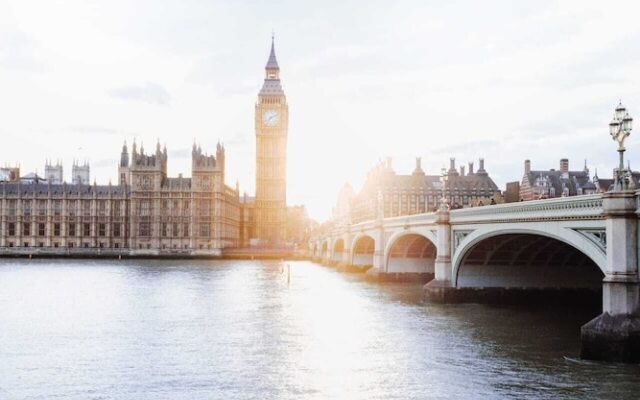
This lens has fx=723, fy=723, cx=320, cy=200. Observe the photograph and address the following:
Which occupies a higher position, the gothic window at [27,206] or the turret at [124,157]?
the turret at [124,157]

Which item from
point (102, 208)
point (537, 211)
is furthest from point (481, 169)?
point (537, 211)

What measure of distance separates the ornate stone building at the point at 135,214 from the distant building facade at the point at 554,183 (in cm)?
5511

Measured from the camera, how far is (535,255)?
39.4 metres

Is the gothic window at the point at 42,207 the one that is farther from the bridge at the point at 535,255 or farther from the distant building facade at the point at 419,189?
Result: the bridge at the point at 535,255

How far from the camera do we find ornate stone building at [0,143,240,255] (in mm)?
126938

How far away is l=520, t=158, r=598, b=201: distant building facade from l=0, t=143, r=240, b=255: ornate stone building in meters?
55.1

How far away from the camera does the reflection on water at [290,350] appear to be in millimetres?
→ 20266

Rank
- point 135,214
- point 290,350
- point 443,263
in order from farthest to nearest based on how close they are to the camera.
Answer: point 135,214
point 443,263
point 290,350

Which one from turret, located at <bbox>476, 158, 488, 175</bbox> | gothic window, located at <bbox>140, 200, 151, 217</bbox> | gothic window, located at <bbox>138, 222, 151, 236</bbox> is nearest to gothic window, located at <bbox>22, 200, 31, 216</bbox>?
gothic window, located at <bbox>140, 200, 151, 217</bbox>

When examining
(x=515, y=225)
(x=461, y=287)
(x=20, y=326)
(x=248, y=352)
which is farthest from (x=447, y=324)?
(x=20, y=326)

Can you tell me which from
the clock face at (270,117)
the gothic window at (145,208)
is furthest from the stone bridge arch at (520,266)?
the clock face at (270,117)

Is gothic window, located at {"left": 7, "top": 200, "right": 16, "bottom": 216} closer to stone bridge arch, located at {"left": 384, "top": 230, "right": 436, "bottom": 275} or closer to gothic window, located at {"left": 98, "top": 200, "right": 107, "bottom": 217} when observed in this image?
gothic window, located at {"left": 98, "top": 200, "right": 107, "bottom": 217}

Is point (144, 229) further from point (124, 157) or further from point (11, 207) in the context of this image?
point (124, 157)

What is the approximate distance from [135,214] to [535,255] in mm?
98527
